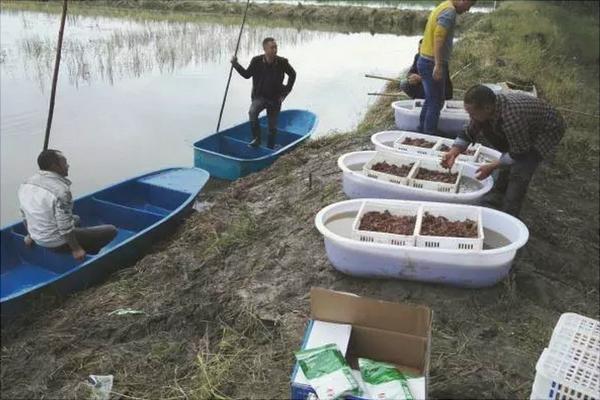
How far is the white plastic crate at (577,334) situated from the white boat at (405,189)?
2142 mm

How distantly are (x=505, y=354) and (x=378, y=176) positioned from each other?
6.15ft

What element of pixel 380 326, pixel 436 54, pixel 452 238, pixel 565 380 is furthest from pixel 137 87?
pixel 565 380

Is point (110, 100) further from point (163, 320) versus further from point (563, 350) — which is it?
point (563, 350)

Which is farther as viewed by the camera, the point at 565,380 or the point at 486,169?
the point at 486,169

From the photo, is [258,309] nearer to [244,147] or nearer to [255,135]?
[255,135]

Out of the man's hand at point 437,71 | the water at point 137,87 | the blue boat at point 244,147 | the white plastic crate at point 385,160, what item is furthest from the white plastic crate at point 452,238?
the water at point 137,87

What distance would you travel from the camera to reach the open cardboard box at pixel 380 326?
2.65m

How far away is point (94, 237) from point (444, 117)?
159 inches

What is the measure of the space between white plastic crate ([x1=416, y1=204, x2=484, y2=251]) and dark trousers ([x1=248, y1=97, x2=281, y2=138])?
4.28m

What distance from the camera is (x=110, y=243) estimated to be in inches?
204

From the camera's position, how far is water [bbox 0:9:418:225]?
27.1 ft

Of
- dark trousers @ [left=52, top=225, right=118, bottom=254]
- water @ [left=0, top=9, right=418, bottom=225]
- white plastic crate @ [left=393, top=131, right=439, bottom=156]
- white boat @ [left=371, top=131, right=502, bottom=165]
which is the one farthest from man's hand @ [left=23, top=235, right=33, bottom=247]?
white plastic crate @ [left=393, top=131, right=439, bottom=156]

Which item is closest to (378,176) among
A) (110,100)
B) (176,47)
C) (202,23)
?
(110,100)

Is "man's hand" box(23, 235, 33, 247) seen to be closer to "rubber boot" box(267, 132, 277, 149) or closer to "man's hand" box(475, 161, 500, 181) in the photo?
"man's hand" box(475, 161, 500, 181)
